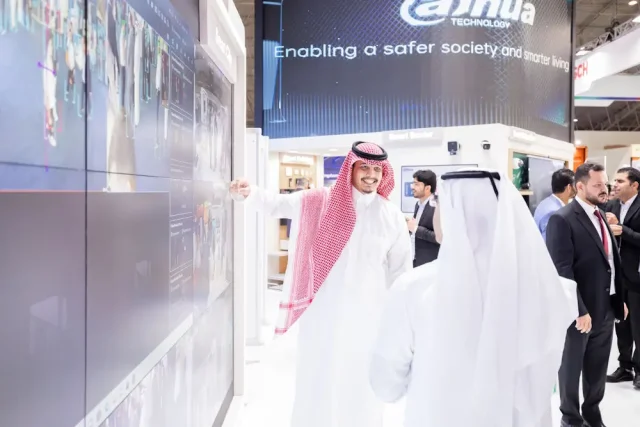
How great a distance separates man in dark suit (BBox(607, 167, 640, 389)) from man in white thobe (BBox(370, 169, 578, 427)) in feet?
9.47

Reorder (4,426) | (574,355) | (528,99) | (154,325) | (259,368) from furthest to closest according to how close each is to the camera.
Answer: (528,99)
(259,368)
(574,355)
(154,325)
(4,426)

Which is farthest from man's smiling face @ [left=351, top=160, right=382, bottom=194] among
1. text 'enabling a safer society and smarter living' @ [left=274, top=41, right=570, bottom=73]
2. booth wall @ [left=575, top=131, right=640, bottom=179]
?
booth wall @ [left=575, top=131, right=640, bottom=179]

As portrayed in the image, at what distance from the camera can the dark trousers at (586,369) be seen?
127 inches

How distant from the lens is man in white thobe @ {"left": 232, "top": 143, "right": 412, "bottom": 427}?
2.99 metres

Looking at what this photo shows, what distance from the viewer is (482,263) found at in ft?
5.67

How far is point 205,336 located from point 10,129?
6.30 ft

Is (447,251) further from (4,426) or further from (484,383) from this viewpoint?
(4,426)

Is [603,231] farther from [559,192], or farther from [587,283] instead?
[559,192]

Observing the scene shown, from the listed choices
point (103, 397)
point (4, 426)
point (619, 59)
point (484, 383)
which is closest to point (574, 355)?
point (484, 383)

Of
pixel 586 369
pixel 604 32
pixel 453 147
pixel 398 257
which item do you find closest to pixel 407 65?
pixel 453 147

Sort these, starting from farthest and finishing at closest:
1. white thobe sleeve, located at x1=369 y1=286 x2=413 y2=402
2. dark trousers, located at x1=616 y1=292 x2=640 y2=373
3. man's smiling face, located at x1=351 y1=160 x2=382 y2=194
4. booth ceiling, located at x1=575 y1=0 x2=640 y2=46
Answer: booth ceiling, located at x1=575 y1=0 x2=640 y2=46 < dark trousers, located at x1=616 y1=292 x2=640 y2=373 < man's smiling face, located at x1=351 y1=160 x2=382 y2=194 < white thobe sleeve, located at x1=369 y1=286 x2=413 y2=402

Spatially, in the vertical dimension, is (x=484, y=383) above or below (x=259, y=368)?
above

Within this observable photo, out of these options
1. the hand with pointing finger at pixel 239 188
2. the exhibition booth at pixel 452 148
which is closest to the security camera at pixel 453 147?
the exhibition booth at pixel 452 148

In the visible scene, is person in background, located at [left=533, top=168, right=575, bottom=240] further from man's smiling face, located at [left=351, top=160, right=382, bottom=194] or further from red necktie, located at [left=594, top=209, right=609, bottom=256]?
man's smiling face, located at [left=351, top=160, right=382, bottom=194]
